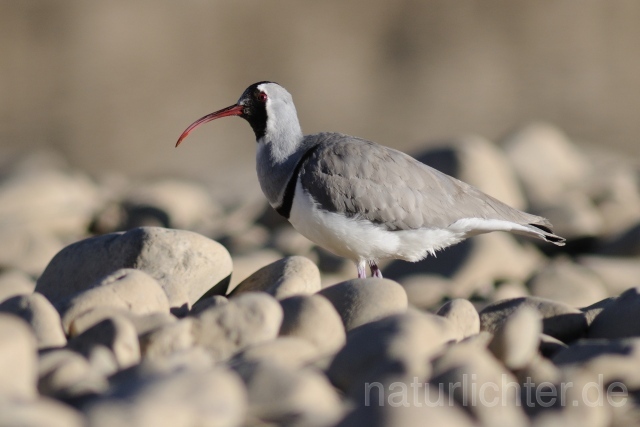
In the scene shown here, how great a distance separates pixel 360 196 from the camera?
7539mm

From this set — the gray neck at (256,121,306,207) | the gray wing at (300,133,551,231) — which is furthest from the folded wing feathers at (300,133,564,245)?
the gray neck at (256,121,306,207)

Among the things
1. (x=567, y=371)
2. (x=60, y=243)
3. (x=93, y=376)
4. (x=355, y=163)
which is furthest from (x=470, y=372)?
(x=60, y=243)

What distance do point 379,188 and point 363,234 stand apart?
1.27 feet

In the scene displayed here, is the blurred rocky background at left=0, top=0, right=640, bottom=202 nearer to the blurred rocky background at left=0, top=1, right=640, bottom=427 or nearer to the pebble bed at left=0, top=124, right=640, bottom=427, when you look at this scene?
the blurred rocky background at left=0, top=1, right=640, bottom=427

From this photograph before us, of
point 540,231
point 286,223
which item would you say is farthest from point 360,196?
point 286,223

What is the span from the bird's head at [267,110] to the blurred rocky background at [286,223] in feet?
4.04

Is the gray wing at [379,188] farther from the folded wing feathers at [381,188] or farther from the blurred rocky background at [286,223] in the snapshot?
the blurred rocky background at [286,223]

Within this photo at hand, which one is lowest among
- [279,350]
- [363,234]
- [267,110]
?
[363,234]

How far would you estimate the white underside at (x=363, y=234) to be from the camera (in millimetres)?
7434

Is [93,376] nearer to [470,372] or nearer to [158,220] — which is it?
[470,372]

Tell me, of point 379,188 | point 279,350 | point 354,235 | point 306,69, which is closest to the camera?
point 279,350

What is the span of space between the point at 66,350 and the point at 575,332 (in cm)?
315

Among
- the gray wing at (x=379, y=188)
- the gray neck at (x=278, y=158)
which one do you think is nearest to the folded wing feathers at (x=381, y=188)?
the gray wing at (x=379, y=188)

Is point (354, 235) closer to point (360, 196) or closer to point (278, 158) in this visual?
point (360, 196)
